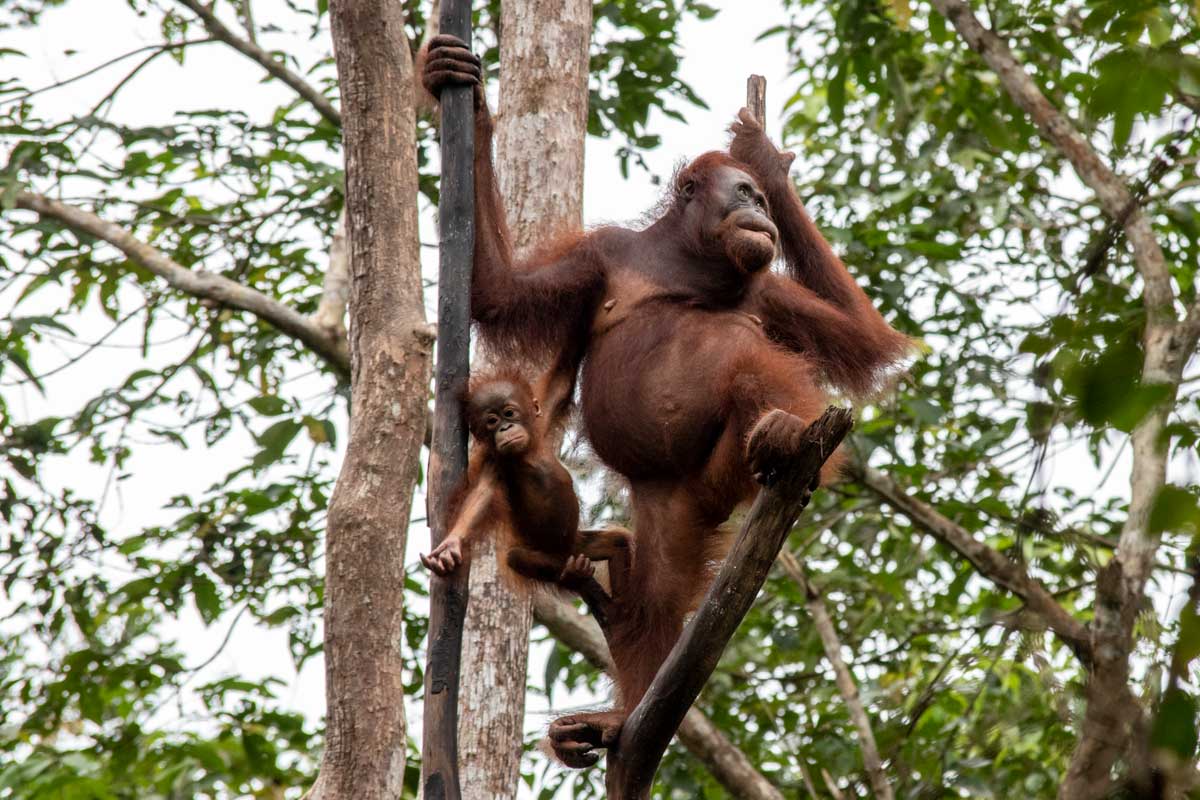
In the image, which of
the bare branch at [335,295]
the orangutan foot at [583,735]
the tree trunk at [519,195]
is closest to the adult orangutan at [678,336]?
the orangutan foot at [583,735]

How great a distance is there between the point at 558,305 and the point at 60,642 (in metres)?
3.45

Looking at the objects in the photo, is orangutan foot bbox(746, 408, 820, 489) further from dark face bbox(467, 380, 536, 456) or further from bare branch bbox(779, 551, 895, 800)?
bare branch bbox(779, 551, 895, 800)

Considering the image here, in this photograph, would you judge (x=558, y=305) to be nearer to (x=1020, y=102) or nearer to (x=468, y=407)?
(x=468, y=407)

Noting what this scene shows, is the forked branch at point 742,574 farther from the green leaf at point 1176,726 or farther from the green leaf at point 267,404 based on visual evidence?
the green leaf at point 267,404

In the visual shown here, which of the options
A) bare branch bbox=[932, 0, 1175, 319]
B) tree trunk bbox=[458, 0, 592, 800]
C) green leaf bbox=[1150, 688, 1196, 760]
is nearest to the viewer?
green leaf bbox=[1150, 688, 1196, 760]

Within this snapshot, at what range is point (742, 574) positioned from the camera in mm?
2791

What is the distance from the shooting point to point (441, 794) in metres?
2.56

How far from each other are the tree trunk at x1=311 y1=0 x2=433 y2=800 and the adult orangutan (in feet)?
1.28

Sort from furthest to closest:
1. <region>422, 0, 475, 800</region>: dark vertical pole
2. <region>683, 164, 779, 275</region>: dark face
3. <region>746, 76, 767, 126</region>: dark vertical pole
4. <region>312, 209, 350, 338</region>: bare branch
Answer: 1. <region>312, 209, 350, 338</region>: bare branch
2. <region>746, 76, 767, 126</region>: dark vertical pole
3. <region>683, 164, 779, 275</region>: dark face
4. <region>422, 0, 475, 800</region>: dark vertical pole

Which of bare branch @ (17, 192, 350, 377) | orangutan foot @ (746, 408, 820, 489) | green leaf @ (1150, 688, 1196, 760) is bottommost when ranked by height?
green leaf @ (1150, 688, 1196, 760)

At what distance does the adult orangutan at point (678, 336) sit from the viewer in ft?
11.0

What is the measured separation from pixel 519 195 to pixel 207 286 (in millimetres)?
1672

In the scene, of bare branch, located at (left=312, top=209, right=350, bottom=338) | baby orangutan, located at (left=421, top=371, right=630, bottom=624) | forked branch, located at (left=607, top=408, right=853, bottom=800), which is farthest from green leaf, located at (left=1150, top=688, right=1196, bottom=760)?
bare branch, located at (left=312, top=209, right=350, bottom=338)

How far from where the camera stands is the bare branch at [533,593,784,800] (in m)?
5.23
